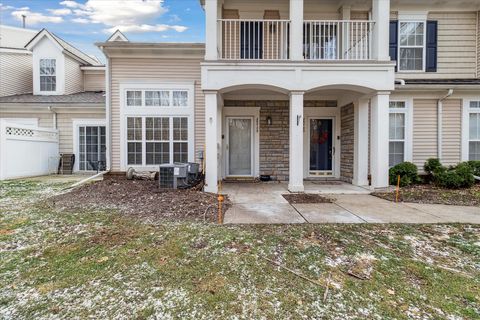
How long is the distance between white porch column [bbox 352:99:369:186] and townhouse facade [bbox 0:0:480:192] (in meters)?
0.04

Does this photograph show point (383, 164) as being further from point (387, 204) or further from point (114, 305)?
point (114, 305)

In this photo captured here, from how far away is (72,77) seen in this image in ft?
44.7

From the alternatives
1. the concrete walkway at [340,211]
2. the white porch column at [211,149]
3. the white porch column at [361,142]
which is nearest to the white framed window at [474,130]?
the white porch column at [361,142]

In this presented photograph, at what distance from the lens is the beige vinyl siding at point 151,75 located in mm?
9680

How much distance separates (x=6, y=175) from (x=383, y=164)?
12.1 meters

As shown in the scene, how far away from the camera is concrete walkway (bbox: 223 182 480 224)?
15.8ft

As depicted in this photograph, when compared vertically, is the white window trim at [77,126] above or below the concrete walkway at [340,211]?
above

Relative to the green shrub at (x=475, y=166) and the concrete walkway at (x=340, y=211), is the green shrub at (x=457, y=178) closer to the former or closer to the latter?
the green shrub at (x=475, y=166)

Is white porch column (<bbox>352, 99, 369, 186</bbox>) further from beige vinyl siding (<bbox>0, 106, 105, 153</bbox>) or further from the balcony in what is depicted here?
beige vinyl siding (<bbox>0, 106, 105, 153</bbox>)

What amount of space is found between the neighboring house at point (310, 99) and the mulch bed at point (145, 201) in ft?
7.28

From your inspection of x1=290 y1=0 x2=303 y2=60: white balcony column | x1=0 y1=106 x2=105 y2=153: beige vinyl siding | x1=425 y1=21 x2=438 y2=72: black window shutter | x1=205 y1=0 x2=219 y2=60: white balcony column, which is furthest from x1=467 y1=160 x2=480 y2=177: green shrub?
x1=0 y1=106 x2=105 y2=153: beige vinyl siding

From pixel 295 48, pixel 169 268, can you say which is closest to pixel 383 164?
pixel 295 48

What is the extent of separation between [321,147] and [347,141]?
0.96m

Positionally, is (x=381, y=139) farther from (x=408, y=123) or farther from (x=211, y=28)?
(x=211, y=28)
